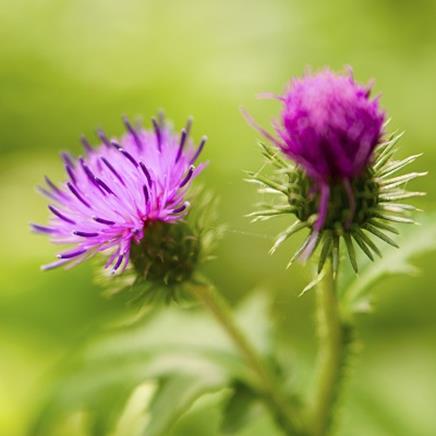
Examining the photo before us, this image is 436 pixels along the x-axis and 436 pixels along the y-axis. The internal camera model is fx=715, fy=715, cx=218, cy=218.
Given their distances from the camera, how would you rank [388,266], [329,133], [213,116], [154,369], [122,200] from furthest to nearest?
[213,116] → [154,369] → [388,266] → [122,200] → [329,133]

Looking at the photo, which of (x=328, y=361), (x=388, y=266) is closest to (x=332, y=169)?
(x=388, y=266)

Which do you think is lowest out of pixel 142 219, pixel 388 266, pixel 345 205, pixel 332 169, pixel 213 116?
pixel 388 266

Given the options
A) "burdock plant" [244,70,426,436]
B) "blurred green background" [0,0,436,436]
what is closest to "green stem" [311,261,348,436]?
"burdock plant" [244,70,426,436]

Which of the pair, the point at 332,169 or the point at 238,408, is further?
the point at 238,408

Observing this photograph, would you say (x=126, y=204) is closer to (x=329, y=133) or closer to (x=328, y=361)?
(x=329, y=133)

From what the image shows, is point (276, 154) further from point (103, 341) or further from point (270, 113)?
point (270, 113)

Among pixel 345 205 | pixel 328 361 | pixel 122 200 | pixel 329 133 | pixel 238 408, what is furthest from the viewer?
pixel 238 408

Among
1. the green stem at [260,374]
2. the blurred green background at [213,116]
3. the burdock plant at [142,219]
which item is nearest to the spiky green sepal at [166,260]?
the burdock plant at [142,219]

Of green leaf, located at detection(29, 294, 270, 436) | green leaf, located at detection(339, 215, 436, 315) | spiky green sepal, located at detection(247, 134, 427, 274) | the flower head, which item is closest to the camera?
the flower head

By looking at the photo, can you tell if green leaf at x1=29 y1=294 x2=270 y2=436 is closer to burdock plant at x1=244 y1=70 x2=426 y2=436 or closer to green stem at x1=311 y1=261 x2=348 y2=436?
green stem at x1=311 y1=261 x2=348 y2=436
